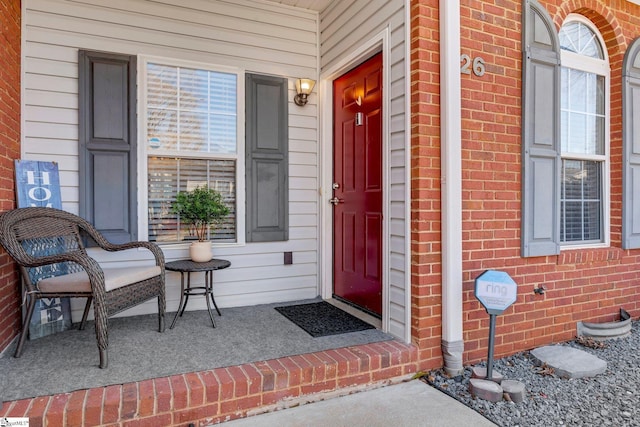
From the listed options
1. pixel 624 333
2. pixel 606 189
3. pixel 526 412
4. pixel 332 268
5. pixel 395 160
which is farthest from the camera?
pixel 332 268

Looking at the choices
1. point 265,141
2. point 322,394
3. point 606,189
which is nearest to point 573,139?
point 606,189

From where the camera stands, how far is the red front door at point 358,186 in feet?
10.1

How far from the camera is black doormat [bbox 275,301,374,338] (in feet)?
9.11

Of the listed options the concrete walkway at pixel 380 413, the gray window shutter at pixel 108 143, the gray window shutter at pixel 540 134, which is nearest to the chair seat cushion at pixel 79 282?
the gray window shutter at pixel 108 143

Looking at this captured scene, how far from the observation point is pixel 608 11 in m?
3.26

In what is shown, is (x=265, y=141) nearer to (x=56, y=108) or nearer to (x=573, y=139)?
(x=56, y=108)

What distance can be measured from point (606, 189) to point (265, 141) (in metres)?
2.98

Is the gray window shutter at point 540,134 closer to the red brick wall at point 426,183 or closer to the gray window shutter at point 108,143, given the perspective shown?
the red brick wall at point 426,183

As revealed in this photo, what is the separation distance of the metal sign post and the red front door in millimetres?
906

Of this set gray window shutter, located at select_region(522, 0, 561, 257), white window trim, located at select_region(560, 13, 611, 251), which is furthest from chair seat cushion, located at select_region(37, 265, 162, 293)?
white window trim, located at select_region(560, 13, 611, 251)

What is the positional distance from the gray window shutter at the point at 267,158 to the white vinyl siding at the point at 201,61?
0.07 m

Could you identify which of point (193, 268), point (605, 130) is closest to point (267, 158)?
point (193, 268)

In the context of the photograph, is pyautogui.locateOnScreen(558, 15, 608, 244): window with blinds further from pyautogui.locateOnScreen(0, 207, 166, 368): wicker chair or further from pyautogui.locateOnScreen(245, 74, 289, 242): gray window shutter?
pyautogui.locateOnScreen(0, 207, 166, 368): wicker chair

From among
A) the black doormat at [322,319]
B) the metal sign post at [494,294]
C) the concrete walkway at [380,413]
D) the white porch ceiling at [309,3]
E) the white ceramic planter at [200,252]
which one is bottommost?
the concrete walkway at [380,413]
